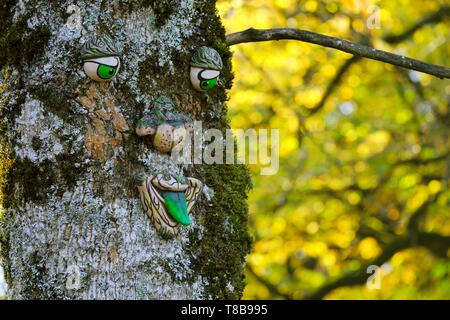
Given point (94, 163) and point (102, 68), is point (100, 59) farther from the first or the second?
point (94, 163)

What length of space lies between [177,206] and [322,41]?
0.85 meters

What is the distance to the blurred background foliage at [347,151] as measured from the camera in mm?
8531

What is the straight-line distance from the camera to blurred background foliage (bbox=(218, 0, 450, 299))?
8531mm

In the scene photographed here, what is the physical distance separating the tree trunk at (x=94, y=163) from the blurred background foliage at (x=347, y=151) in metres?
5.84

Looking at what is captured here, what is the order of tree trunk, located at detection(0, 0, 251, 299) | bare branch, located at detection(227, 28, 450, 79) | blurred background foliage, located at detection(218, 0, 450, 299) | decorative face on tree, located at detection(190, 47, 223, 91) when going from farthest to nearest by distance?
blurred background foliage, located at detection(218, 0, 450, 299) < bare branch, located at detection(227, 28, 450, 79) < decorative face on tree, located at detection(190, 47, 223, 91) < tree trunk, located at detection(0, 0, 251, 299)

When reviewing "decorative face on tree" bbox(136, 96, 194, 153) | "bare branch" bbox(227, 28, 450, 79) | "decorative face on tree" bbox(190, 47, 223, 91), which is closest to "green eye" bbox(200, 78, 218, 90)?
"decorative face on tree" bbox(190, 47, 223, 91)

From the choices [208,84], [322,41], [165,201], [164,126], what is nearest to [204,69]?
[208,84]

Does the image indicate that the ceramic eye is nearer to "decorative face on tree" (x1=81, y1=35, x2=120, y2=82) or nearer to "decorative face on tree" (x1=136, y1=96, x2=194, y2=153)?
"decorative face on tree" (x1=81, y1=35, x2=120, y2=82)

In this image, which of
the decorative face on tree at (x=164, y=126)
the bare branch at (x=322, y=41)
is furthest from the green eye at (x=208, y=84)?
the bare branch at (x=322, y=41)

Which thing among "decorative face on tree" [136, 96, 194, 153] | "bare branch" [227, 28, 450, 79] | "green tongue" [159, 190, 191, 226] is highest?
"bare branch" [227, 28, 450, 79]

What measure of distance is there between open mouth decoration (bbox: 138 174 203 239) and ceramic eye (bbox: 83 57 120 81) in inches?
12.0
